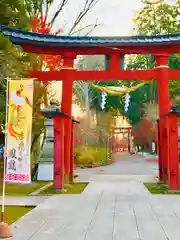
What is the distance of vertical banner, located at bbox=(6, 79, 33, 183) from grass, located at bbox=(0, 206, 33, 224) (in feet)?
7.02

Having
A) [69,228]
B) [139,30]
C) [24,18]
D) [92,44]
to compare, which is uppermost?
[139,30]

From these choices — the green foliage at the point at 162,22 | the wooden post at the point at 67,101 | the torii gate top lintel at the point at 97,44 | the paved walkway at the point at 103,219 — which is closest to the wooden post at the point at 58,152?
the wooden post at the point at 67,101

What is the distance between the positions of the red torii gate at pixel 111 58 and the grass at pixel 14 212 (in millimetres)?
4823

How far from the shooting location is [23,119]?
19.9 ft

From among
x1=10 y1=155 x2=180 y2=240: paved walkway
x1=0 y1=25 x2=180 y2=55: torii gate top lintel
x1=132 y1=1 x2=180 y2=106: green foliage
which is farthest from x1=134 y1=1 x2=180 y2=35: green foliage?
x1=10 y1=155 x2=180 y2=240: paved walkway

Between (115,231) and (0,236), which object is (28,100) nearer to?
(0,236)

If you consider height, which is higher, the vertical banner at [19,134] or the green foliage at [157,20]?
the green foliage at [157,20]

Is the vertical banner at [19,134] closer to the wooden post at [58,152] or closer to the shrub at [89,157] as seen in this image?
the wooden post at [58,152]

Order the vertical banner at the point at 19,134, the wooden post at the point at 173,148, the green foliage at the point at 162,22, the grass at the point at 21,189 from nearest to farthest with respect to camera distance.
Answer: the vertical banner at the point at 19,134 < the wooden post at the point at 173,148 < the grass at the point at 21,189 < the green foliage at the point at 162,22

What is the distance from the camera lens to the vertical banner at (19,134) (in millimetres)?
5977

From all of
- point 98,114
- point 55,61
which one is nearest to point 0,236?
point 55,61

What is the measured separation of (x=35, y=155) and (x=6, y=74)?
778 centimetres

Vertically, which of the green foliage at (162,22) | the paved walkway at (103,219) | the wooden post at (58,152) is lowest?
the paved walkway at (103,219)

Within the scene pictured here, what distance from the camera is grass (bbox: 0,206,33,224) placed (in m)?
8.05
